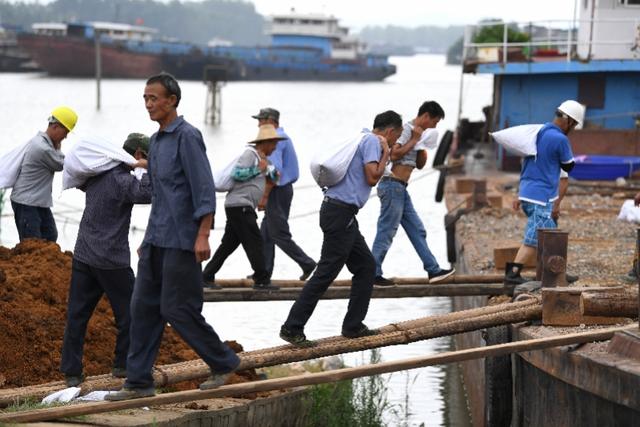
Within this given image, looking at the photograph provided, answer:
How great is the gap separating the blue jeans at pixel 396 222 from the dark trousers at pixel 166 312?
3.81m

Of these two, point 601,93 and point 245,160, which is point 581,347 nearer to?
point 245,160

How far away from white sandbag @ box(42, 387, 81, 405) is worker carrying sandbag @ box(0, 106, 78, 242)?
2983mm

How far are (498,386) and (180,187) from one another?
3182 mm

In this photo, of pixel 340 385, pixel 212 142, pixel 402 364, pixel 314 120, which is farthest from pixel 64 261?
pixel 314 120

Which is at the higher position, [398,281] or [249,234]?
[249,234]

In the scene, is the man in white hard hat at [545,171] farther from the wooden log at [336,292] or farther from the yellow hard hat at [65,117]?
the yellow hard hat at [65,117]

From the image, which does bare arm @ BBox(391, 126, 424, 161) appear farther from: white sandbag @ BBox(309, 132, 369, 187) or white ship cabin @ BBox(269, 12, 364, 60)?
white ship cabin @ BBox(269, 12, 364, 60)

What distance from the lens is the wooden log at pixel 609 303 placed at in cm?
810

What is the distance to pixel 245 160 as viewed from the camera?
35.0 ft

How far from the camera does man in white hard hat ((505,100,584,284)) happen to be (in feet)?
34.3

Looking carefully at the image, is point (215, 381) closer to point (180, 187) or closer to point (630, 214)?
point (180, 187)

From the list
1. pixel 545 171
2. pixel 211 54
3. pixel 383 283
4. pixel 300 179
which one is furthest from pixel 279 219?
pixel 211 54

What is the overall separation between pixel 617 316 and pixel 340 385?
339 centimetres

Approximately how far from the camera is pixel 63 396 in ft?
25.9
